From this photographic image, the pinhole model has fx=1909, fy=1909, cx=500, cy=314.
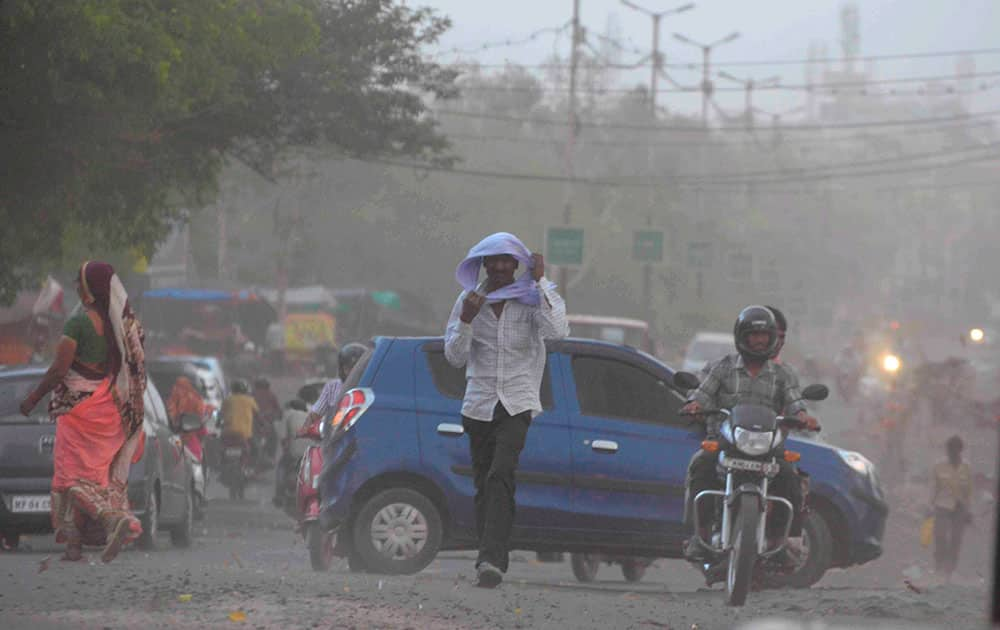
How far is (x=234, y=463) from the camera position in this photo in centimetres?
2498

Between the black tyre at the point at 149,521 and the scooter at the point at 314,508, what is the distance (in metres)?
1.45

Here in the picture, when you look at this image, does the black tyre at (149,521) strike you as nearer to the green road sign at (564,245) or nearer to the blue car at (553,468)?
the blue car at (553,468)

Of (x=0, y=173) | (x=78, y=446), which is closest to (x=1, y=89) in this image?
(x=0, y=173)

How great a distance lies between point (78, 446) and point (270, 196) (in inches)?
1354

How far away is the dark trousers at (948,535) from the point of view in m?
20.1

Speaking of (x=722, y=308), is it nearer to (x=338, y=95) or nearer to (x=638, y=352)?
(x=338, y=95)

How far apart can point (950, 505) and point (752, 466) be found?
10.8 metres

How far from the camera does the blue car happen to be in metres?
12.3

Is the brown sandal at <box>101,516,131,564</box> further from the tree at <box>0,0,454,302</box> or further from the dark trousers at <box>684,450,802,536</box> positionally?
the tree at <box>0,0,454,302</box>

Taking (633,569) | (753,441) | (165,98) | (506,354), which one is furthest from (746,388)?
(165,98)

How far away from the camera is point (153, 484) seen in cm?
1472

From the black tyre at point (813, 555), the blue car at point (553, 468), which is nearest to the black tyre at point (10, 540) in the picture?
the blue car at point (553, 468)

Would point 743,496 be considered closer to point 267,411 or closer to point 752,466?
point 752,466

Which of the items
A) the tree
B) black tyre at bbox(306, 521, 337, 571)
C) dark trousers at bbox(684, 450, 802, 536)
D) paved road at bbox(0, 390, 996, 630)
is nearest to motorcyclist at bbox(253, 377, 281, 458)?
the tree
